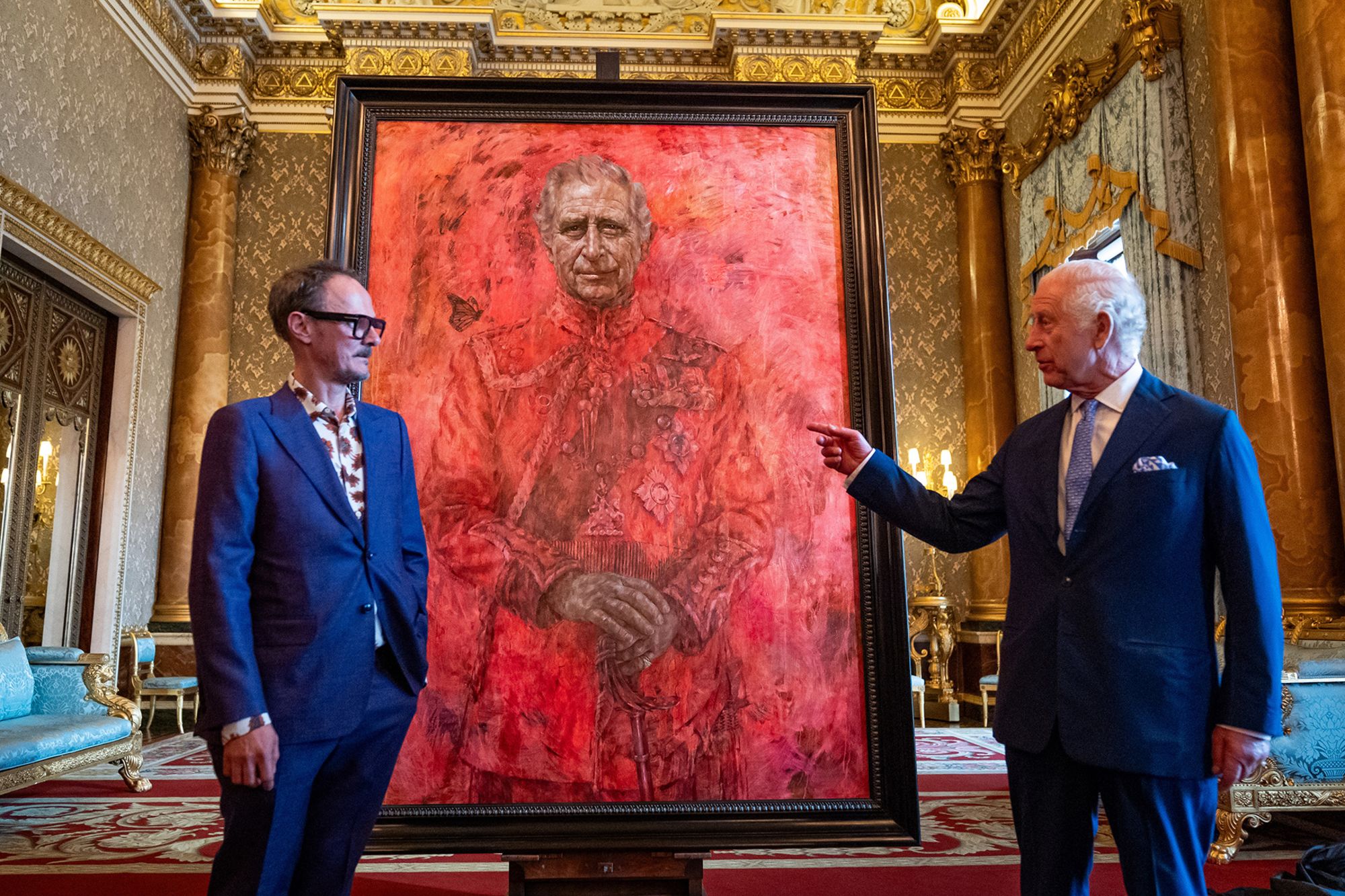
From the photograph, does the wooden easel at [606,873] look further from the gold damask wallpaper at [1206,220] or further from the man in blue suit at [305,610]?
the gold damask wallpaper at [1206,220]

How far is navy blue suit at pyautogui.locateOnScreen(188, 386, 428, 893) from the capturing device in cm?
183

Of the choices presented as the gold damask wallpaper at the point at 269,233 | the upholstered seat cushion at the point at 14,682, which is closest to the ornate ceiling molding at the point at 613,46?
the gold damask wallpaper at the point at 269,233

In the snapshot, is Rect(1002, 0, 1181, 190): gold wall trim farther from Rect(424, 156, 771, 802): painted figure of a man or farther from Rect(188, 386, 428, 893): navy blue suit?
Rect(188, 386, 428, 893): navy blue suit

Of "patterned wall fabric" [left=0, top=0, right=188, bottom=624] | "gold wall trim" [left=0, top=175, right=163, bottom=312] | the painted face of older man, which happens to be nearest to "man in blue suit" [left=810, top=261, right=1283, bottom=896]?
the painted face of older man

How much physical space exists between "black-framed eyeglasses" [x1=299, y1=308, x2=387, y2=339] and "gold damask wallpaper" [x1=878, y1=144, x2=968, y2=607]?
7.58 metres

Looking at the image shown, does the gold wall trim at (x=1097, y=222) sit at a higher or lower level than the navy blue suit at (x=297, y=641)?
higher

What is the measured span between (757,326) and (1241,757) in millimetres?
1710

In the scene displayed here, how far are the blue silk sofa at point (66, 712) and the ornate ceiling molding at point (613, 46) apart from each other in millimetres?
5566

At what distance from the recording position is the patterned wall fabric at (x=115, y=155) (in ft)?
20.8

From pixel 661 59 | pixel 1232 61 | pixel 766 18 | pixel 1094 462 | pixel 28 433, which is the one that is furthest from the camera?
pixel 661 59

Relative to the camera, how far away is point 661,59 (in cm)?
951

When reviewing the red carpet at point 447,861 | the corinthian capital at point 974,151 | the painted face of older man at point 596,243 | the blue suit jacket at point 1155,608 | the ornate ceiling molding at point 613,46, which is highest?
the ornate ceiling molding at point 613,46

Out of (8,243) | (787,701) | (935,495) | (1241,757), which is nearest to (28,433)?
(8,243)

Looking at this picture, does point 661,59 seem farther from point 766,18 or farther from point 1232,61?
point 1232,61
